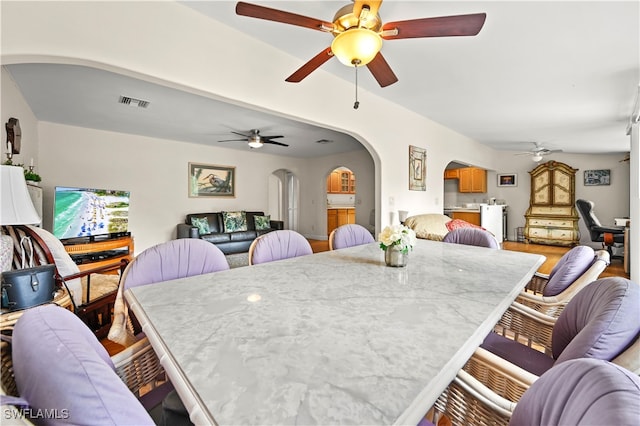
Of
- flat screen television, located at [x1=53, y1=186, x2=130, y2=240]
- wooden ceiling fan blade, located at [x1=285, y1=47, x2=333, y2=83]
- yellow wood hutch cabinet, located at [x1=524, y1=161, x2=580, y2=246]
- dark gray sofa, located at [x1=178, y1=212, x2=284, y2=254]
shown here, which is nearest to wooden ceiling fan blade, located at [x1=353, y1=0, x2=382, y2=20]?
wooden ceiling fan blade, located at [x1=285, y1=47, x2=333, y2=83]

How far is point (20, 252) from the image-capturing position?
171 cm

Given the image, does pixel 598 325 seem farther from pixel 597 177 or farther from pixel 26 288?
pixel 597 177

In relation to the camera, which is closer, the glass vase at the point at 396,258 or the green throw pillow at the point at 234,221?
the glass vase at the point at 396,258

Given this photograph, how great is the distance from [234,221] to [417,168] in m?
4.06

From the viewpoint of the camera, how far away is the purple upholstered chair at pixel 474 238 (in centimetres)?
239

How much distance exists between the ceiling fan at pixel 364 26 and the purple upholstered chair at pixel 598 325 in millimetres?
1376

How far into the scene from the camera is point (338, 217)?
26.4 ft

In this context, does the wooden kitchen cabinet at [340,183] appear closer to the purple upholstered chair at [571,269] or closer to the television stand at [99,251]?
the television stand at [99,251]

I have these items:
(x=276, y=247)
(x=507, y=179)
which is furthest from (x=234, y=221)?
(x=507, y=179)

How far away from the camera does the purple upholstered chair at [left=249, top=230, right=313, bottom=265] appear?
5.94ft

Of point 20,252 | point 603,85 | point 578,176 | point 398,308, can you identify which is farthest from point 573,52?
point 578,176

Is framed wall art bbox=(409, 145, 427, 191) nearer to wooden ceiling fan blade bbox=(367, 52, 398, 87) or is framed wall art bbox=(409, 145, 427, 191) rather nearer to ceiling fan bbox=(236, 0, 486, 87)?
wooden ceiling fan blade bbox=(367, 52, 398, 87)

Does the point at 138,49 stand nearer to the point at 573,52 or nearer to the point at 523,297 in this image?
the point at 523,297

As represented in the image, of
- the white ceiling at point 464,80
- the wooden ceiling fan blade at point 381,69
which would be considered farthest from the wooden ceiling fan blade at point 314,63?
the white ceiling at point 464,80
